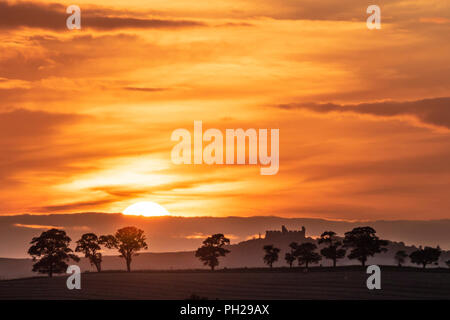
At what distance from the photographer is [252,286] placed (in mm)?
175750

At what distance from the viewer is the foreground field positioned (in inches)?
6294

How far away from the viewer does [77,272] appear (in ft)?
643

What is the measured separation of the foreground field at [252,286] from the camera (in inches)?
6294
